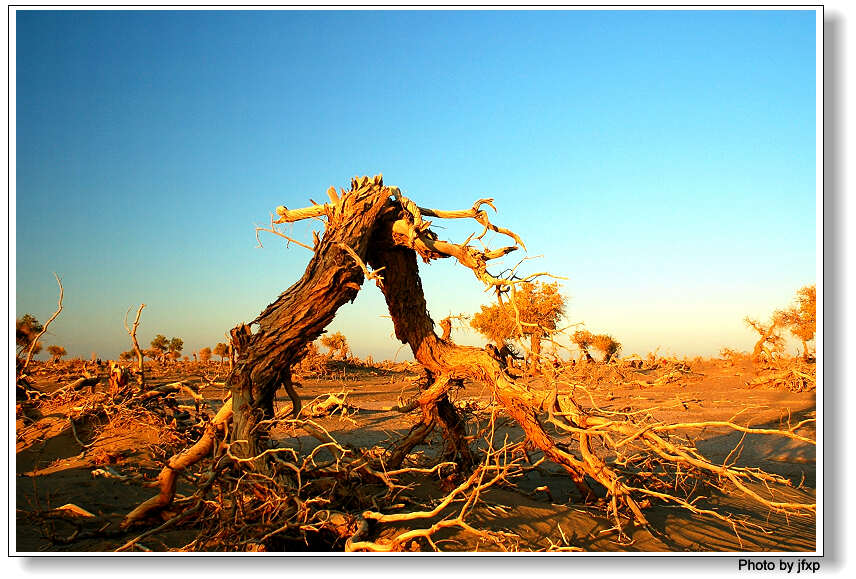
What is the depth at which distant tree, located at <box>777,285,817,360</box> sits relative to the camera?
19609mm

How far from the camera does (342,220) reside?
471 cm

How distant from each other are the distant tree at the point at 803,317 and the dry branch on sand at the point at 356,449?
17672 mm

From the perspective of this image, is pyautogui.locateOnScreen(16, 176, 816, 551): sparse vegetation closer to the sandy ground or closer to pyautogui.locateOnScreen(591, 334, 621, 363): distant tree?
the sandy ground

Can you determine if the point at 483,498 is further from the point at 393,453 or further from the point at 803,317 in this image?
the point at 803,317

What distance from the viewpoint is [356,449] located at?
472 centimetres

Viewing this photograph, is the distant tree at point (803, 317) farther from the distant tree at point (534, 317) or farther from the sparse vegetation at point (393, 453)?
the sparse vegetation at point (393, 453)

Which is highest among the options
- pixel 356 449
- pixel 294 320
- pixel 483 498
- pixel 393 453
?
pixel 294 320

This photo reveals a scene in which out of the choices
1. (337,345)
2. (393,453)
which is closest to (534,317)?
(393,453)

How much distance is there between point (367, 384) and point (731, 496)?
12.6 meters

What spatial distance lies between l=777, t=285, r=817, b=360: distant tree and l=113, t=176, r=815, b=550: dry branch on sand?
17672mm

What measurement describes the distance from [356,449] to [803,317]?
21.9 m

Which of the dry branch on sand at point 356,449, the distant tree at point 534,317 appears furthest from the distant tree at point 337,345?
the dry branch on sand at point 356,449
